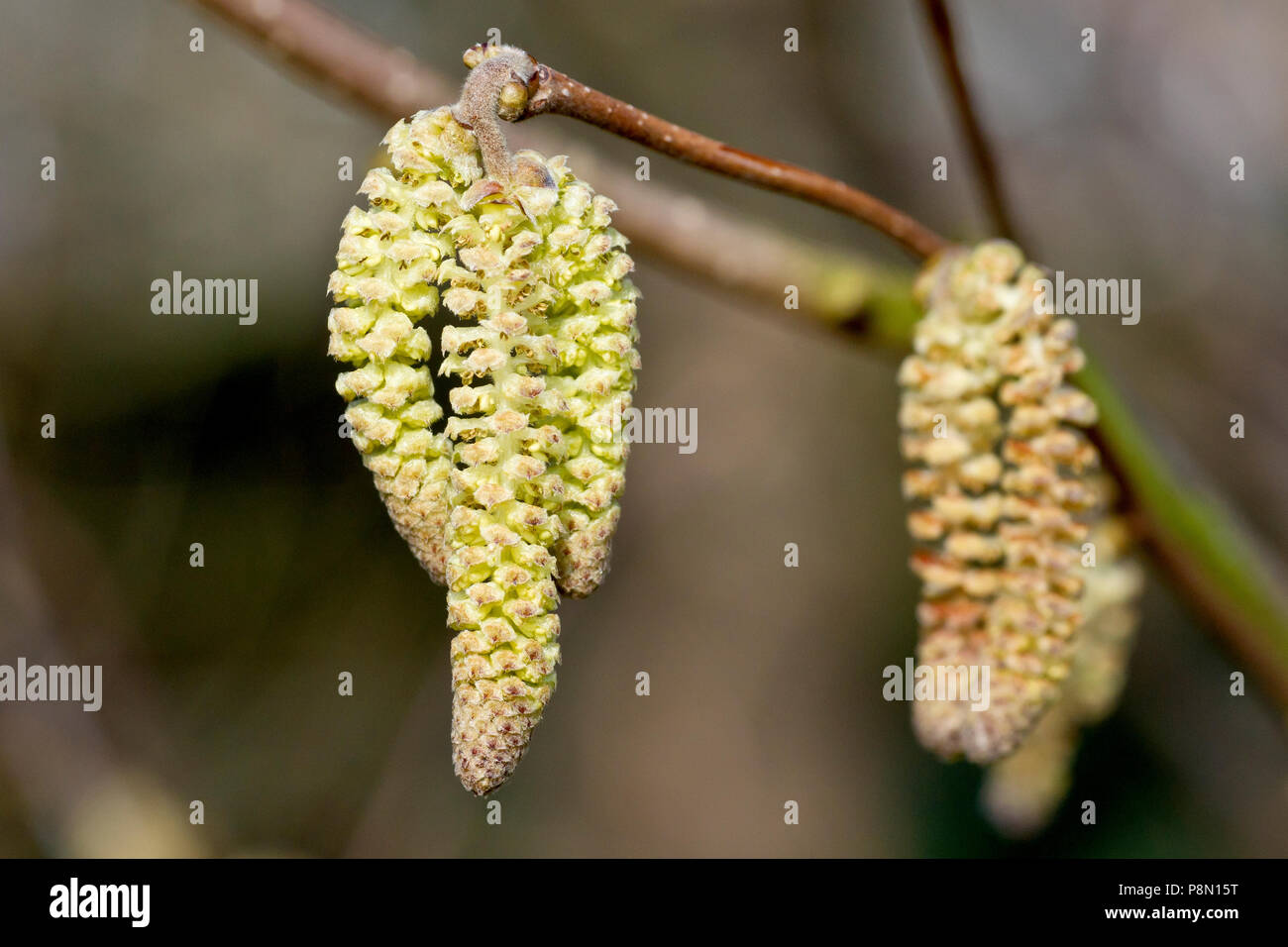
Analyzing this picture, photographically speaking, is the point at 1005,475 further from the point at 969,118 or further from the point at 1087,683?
the point at 1087,683

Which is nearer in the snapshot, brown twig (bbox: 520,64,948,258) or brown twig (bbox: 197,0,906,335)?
brown twig (bbox: 520,64,948,258)

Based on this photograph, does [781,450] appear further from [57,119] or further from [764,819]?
[57,119]

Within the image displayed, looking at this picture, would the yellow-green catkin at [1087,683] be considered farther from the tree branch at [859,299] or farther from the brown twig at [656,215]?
the brown twig at [656,215]

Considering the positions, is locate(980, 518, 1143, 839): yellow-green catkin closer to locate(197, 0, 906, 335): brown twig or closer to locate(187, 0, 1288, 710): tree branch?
locate(187, 0, 1288, 710): tree branch

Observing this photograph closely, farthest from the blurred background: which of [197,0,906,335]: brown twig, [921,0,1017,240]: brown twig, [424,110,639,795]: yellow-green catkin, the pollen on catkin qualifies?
[424,110,639,795]: yellow-green catkin

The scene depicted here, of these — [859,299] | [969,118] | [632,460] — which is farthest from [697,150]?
[632,460]
